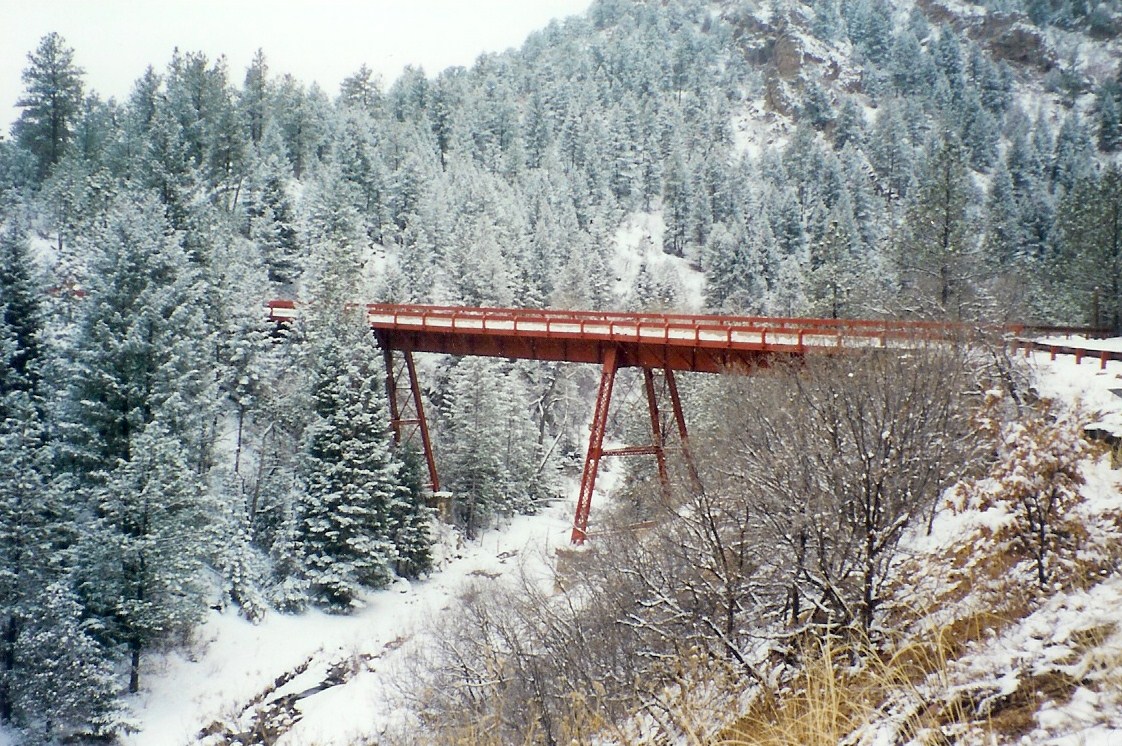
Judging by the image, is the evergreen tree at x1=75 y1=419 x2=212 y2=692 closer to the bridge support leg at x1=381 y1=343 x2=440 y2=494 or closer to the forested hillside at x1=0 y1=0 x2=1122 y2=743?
the forested hillside at x1=0 y1=0 x2=1122 y2=743

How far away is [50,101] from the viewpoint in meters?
53.4

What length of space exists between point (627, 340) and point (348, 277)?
1411 cm

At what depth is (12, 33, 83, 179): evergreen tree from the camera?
172ft

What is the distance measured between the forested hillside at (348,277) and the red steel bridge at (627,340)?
2.50 meters

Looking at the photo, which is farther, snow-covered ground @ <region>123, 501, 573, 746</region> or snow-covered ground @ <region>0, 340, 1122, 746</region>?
snow-covered ground @ <region>123, 501, 573, 746</region>

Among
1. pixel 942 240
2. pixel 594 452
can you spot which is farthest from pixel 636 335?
pixel 942 240

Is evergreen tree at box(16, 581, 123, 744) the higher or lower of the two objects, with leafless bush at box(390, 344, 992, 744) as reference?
lower

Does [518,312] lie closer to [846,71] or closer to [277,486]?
[277,486]

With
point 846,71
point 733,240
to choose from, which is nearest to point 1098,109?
point 846,71

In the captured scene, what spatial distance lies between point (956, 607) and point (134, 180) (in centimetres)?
4122

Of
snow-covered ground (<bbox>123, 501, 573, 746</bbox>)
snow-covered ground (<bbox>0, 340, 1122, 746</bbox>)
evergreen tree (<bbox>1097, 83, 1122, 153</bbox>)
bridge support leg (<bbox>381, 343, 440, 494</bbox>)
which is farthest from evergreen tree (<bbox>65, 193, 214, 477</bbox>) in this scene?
evergreen tree (<bbox>1097, 83, 1122, 153</bbox>)

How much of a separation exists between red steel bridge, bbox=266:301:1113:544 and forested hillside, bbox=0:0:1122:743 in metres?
2.50

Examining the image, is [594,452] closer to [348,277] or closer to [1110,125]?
[348,277]

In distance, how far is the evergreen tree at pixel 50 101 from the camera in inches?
2058
